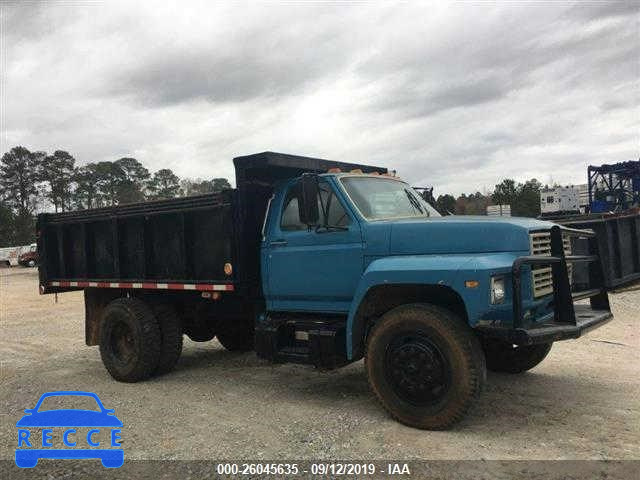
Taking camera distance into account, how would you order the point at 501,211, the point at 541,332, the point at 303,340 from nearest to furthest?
1. the point at 541,332
2. the point at 303,340
3. the point at 501,211

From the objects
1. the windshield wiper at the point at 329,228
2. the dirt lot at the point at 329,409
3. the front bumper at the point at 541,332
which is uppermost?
the windshield wiper at the point at 329,228

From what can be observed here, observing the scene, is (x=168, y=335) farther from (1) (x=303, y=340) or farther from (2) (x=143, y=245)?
(1) (x=303, y=340)

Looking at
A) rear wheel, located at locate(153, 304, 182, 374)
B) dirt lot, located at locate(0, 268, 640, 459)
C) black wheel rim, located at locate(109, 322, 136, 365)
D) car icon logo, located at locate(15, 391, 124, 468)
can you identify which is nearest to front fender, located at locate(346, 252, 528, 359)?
dirt lot, located at locate(0, 268, 640, 459)

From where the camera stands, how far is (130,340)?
7074 millimetres

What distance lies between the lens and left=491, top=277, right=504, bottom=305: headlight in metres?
4.38

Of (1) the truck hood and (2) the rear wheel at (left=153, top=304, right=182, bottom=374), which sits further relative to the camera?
(2) the rear wheel at (left=153, top=304, right=182, bottom=374)

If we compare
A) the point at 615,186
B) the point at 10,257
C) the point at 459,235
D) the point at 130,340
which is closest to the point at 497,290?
the point at 459,235

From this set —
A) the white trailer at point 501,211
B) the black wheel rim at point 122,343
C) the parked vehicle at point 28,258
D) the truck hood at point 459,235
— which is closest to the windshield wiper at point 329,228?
the truck hood at point 459,235

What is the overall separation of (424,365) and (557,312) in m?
1.20

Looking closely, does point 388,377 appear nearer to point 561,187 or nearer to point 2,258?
point 561,187

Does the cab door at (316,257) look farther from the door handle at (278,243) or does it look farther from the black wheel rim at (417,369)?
the black wheel rim at (417,369)

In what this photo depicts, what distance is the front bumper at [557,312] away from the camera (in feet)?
14.2

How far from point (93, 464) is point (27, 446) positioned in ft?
2.71

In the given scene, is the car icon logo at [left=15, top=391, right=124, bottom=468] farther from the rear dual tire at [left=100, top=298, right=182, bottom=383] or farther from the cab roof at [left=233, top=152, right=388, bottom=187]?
the cab roof at [left=233, top=152, right=388, bottom=187]
